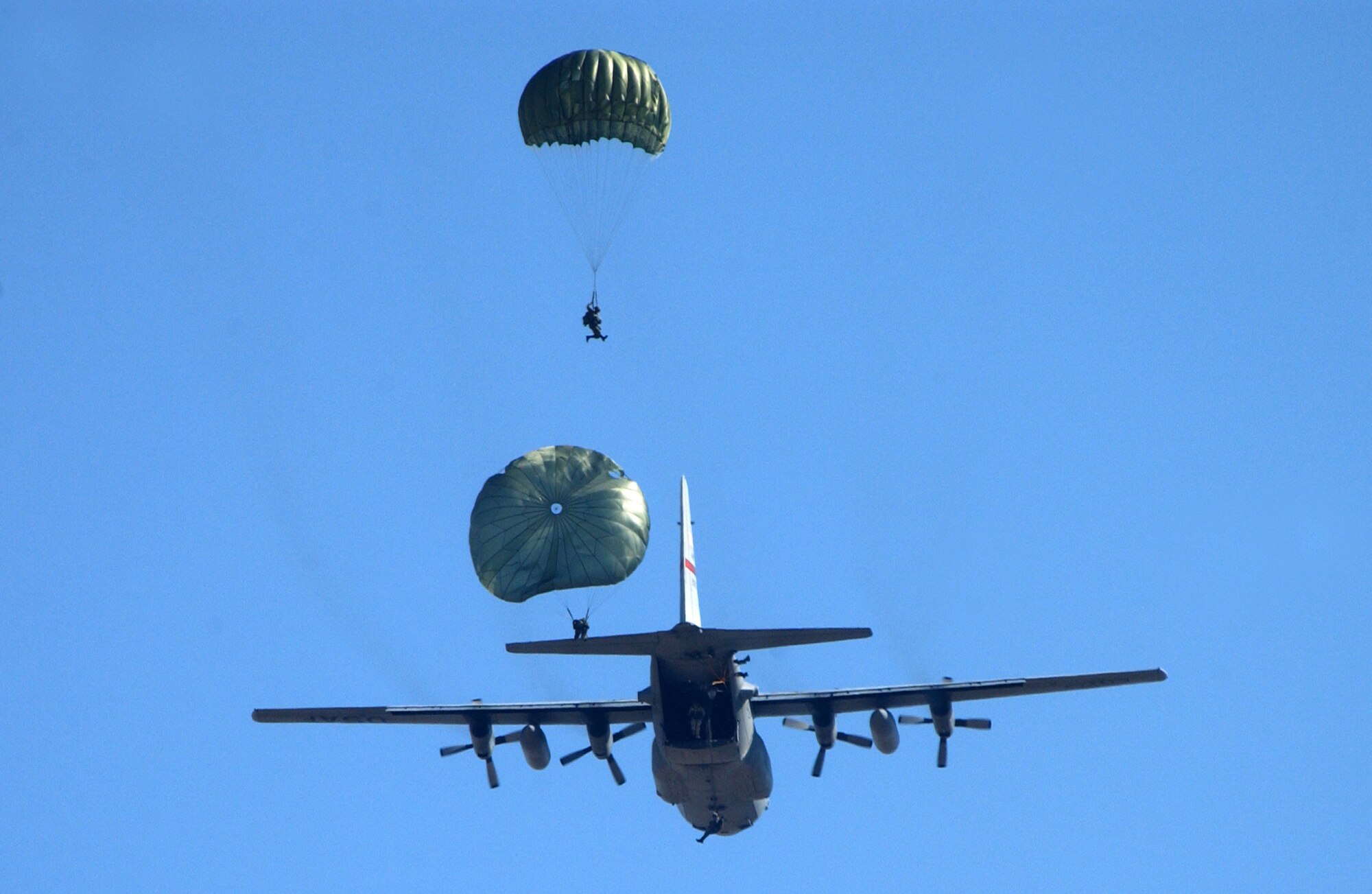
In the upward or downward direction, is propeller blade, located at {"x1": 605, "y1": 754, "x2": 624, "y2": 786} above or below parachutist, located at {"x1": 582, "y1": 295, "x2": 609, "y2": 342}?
below

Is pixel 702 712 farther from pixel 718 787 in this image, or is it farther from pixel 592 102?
pixel 592 102

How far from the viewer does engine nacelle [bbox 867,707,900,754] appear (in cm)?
6581

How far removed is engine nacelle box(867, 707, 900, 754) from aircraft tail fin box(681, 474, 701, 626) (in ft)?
19.0

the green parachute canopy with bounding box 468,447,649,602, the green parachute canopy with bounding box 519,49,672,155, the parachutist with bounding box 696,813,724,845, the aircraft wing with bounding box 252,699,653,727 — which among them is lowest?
the parachutist with bounding box 696,813,724,845

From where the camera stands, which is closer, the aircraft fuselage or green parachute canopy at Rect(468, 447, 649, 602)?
the aircraft fuselage

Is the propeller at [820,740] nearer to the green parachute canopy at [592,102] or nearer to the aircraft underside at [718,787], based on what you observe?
the aircraft underside at [718,787]

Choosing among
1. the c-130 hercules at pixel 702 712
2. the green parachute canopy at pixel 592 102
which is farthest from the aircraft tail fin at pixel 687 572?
the green parachute canopy at pixel 592 102

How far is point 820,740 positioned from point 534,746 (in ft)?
26.5

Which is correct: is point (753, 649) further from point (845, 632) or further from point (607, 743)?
point (607, 743)

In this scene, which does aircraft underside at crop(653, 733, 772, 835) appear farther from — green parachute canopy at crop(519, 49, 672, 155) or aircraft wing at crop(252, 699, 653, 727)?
green parachute canopy at crop(519, 49, 672, 155)

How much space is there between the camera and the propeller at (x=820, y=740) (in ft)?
216

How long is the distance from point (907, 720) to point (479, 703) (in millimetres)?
12015

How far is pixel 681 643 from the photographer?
5978cm

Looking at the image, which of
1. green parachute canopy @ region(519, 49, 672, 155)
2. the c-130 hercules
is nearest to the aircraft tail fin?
the c-130 hercules
